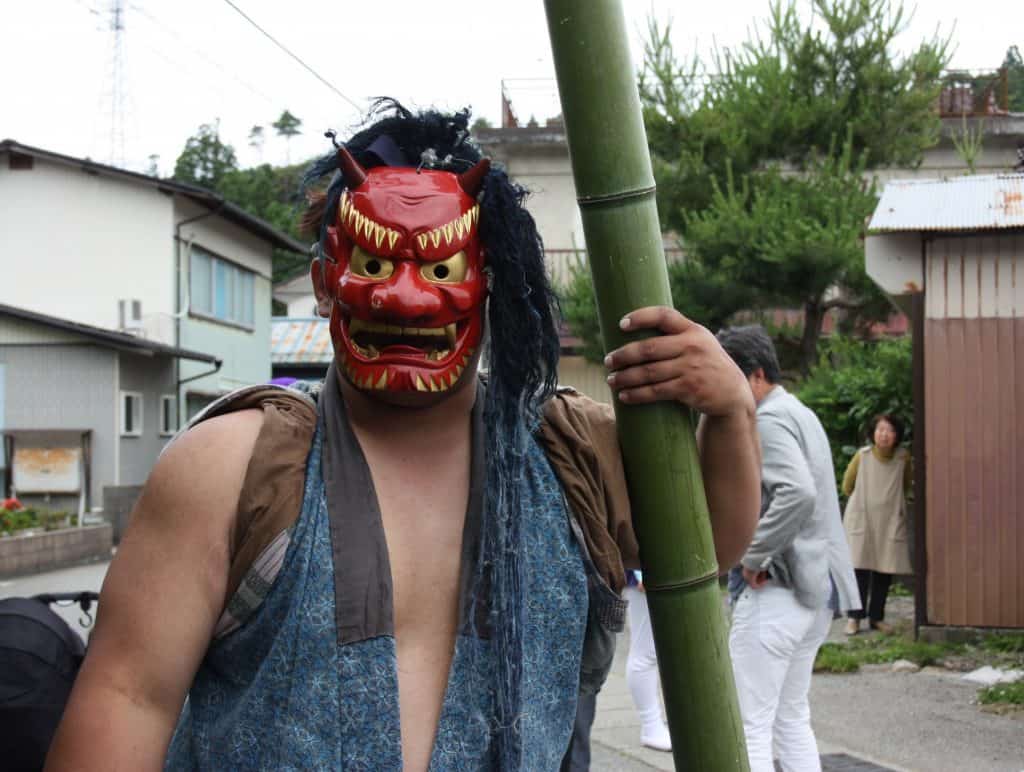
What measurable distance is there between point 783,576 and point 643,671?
1.54 m

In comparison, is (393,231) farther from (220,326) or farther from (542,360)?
(220,326)

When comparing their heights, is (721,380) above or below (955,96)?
below

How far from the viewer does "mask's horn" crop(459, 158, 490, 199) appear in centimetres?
239

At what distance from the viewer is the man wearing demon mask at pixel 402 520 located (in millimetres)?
2146

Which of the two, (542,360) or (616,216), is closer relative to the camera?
(616,216)

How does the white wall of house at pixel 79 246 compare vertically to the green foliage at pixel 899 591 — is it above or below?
above

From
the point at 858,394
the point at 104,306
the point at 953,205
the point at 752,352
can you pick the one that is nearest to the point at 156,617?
the point at 752,352

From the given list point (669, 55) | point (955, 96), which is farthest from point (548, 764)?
point (955, 96)

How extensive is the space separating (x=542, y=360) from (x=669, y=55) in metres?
13.8

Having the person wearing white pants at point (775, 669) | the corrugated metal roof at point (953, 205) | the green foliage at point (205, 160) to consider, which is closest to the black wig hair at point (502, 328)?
the person wearing white pants at point (775, 669)

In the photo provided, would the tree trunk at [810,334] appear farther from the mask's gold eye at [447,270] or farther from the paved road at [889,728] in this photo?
the mask's gold eye at [447,270]

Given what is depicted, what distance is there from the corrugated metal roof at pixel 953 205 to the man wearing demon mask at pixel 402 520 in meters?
7.05

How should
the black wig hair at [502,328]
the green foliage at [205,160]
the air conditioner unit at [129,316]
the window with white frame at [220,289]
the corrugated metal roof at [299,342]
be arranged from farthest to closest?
the green foliage at [205,160]
the corrugated metal roof at [299,342]
the window with white frame at [220,289]
the air conditioner unit at [129,316]
the black wig hair at [502,328]

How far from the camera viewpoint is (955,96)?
22188 millimetres
